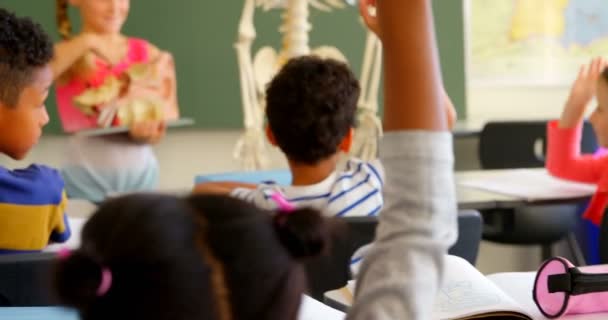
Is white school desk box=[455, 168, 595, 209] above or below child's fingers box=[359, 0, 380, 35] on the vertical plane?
below

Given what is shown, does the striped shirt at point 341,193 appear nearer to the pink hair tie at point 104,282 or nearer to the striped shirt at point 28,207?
the striped shirt at point 28,207

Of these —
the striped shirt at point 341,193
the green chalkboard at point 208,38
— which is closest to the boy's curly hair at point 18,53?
the striped shirt at point 341,193

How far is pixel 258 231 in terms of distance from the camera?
60 cm

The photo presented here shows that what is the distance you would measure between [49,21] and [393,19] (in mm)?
3274

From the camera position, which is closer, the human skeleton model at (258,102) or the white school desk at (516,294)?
the white school desk at (516,294)

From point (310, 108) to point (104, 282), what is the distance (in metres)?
1.38

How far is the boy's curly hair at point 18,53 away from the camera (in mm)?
1626

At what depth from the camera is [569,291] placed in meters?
1.17

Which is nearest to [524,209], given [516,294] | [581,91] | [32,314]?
[581,91]

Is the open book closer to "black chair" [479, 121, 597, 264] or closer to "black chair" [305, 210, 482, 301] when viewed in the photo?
"black chair" [305, 210, 482, 301]

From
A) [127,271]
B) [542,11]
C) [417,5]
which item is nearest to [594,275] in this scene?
[417,5]

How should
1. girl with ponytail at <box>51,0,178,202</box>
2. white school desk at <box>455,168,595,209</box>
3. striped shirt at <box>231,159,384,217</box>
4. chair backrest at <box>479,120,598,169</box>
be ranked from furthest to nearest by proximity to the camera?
1. chair backrest at <box>479,120,598,169</box>
2. girl with ponytail at <box>51,0,178,202</box>
3. white school desk at <box>455,168,595,209</box>
4. striped shirt at <box>231,159,384,217</box>

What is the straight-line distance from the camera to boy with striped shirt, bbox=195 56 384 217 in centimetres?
175

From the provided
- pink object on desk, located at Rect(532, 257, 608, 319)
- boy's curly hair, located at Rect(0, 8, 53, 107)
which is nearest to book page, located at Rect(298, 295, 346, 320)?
pink object on desk, located at Rect(532, 257, 608, 319)
